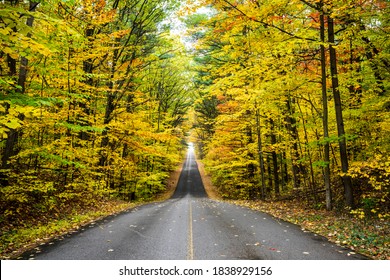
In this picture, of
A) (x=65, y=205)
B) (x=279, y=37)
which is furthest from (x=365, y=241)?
(x=65, y=205)

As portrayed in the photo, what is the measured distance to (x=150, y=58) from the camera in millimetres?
17156

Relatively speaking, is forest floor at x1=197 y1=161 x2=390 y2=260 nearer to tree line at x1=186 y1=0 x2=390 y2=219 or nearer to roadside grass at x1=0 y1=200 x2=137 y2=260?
tree line at x1=186 y1=0 x2=390 y2=219

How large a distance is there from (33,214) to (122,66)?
→ 10222 millimetres

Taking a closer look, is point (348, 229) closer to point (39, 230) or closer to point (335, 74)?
point (335, 74)

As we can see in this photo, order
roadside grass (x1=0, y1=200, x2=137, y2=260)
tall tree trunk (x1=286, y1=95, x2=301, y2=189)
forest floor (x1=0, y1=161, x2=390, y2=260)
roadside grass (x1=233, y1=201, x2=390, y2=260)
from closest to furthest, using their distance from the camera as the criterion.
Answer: roadside grass (x1=233, y1=201, x2=390, y2=260)
forest floor (x1=0, y1=161, x2=390, y2=260)
roadside grass (x1=0, y1=200, x2=137, y2=260)
tall tree trunk (x1=286, y1=95, x2=301, y2=189)

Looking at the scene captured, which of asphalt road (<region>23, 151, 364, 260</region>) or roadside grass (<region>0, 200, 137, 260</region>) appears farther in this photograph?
roadside grass (<region>0, 200, 137, 260</region>)

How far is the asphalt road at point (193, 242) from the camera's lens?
6.11m

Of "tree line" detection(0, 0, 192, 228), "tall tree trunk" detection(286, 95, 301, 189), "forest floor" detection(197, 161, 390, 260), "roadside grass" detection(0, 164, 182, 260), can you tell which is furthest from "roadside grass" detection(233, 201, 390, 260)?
"tree line" detection(0, 0, 192, 228)

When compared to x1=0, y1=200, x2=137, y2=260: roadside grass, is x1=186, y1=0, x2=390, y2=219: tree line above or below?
above

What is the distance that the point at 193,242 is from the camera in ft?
23.6

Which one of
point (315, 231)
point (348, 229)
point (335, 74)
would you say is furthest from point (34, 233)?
point (335, 74)

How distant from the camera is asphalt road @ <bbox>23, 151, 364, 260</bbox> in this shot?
20.0ft

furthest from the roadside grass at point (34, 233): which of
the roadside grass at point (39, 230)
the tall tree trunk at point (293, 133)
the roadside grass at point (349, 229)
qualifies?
the tall tree trunk at point (293, 133)

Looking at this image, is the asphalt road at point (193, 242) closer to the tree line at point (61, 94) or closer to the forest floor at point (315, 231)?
the forest floor at point (315, 231)
